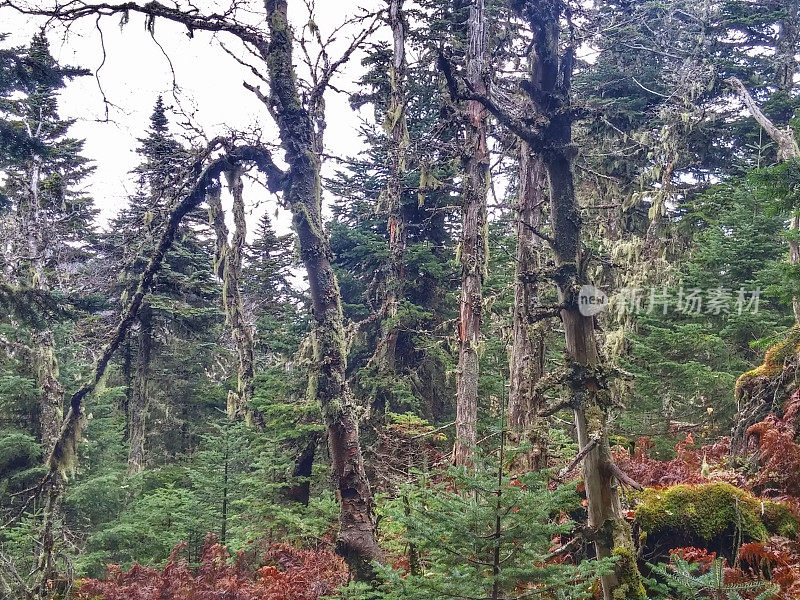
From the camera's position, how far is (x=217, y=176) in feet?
19.3

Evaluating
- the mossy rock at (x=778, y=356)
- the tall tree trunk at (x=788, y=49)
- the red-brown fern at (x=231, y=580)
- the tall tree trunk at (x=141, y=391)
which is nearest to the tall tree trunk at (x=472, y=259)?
the red-brown fern at (x=231, y=580)

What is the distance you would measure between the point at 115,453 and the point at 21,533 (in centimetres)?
289

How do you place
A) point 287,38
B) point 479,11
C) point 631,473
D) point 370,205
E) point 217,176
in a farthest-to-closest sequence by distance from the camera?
point 370,205
point 479,11
point 631,473
point 217,176
point 287,38

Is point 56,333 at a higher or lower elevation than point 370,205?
lower

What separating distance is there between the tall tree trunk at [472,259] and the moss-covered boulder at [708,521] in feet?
13.7

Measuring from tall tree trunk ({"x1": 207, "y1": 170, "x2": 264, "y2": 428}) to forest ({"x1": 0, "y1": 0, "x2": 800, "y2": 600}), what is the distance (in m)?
0.06

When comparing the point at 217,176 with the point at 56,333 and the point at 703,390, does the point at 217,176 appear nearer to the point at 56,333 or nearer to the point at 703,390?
the point at 56,333

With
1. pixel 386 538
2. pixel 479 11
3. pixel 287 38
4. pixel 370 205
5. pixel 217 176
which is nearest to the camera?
pixel 287 38

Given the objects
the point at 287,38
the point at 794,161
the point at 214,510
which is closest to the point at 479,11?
the point at 287,38

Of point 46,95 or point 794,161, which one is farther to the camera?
point 46,95

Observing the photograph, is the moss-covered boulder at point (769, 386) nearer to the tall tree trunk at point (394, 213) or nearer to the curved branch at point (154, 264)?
the tall tree trunk at point (394, 213)

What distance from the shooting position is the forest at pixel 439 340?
4.25 metres
